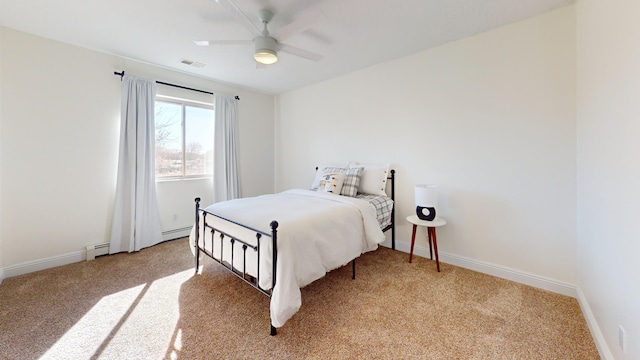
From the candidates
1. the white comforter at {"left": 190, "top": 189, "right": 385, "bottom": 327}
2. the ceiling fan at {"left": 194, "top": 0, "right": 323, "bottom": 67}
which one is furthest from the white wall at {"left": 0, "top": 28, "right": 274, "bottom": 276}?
the ceiling fan at {"left": 194, "top": 0, "right": 323, "bottom": 67}

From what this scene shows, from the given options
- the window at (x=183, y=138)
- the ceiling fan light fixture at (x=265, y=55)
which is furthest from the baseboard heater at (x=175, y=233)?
the ceiling fan light fixture at (x=265, y=55)

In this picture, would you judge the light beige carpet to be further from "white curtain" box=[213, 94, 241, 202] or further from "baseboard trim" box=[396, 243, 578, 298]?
"white curtain" box=[213, 94, 241, 202]

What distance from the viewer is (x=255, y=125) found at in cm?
468

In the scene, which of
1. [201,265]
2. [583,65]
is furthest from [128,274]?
[583,65]

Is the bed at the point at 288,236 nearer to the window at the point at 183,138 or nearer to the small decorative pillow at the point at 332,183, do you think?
the small decorative pillow at the point at 332,183

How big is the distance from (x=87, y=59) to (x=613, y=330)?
5275mm

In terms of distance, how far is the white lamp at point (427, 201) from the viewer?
8.61 feet

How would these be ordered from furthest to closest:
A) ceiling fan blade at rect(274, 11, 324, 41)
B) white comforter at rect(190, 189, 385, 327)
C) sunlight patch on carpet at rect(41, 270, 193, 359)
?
ceiling fan blade at rect(274, 11, 324, 41), white comforter at rect(190, 189, 385, 327), sunlight patch on carpet at rect(41, 270, 193, 359)

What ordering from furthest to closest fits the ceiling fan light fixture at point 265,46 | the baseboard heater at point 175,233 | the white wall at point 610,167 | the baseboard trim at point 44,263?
1. the baseboard heater at point 175,233
2. the baseboard trim at point 44,263
3. the ceiling fan light fixture at point 265,46
4. the white wall at point 610,167

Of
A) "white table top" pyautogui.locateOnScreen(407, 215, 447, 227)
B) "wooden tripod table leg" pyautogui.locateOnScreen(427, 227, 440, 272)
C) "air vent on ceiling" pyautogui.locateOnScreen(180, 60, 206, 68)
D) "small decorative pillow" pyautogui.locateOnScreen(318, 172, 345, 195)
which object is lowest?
"wooden tripod table leg" pyautogui.locateOnScreen(427, 227, 440, 272)

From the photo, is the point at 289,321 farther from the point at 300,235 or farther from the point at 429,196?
the point at 429,196

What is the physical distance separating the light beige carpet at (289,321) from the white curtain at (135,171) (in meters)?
0.61

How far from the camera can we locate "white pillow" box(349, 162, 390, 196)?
3230 millimetres

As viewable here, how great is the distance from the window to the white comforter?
1.61 meters
